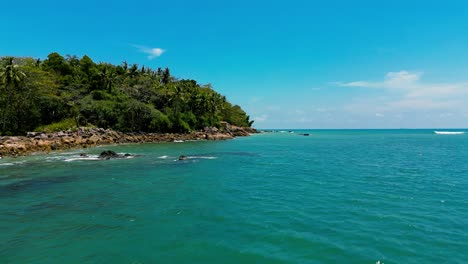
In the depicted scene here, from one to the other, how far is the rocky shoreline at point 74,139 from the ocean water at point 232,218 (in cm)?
2326

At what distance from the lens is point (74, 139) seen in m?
60.3

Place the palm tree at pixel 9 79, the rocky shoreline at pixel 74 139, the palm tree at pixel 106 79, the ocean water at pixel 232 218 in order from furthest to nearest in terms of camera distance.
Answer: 1. the palm tree at pixel 106 79
2. the palm tree at pixel 9 79
3. the rocky shoreline at pixel 74 139
4. the ocean water at pixel 232 218

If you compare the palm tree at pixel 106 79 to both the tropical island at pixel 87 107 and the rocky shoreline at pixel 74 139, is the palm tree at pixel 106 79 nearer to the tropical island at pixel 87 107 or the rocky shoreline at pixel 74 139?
the tropical island at pixel 87 107

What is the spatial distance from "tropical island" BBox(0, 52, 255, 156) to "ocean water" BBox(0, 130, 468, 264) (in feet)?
115

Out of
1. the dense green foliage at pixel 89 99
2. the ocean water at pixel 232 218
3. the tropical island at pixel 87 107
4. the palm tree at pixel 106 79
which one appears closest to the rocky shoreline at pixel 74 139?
the tropical island at pixel 87 107

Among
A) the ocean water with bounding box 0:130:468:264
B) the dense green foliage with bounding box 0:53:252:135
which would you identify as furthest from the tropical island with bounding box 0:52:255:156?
the ocean water with bounding box 0:130:468:264

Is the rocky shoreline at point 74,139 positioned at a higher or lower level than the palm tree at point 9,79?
lower

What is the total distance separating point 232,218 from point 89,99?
239 feet

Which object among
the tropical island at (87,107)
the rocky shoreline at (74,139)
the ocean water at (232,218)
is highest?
the tropical island at (87,107)

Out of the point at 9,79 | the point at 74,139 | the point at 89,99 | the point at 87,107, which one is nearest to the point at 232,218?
the point at 74,139

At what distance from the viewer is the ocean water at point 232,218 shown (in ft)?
37.8

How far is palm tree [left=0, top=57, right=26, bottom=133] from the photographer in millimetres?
57188

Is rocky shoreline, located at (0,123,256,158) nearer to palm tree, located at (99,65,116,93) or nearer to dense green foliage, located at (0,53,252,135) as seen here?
dense green foliage, located at (0,53,252,135)

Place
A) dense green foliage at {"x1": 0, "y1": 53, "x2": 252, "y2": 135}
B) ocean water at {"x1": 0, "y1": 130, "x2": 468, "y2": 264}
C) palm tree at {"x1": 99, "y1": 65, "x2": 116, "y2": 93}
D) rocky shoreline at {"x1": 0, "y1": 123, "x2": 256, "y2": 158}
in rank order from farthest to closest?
palm tree at {"x1": 99, "y1": 65, "x2": 116, "y2": 93} < dense green foliage at {"x1": 0, "y1": 53, "x2": 252, "y2": 135} < rocky shoreline at {"x1": 0, "y1": 123, "x2": 256, "y2": 158} < ocean water at {"x1": 0, "y1": 130, "x2": 468, "y2": 264}
